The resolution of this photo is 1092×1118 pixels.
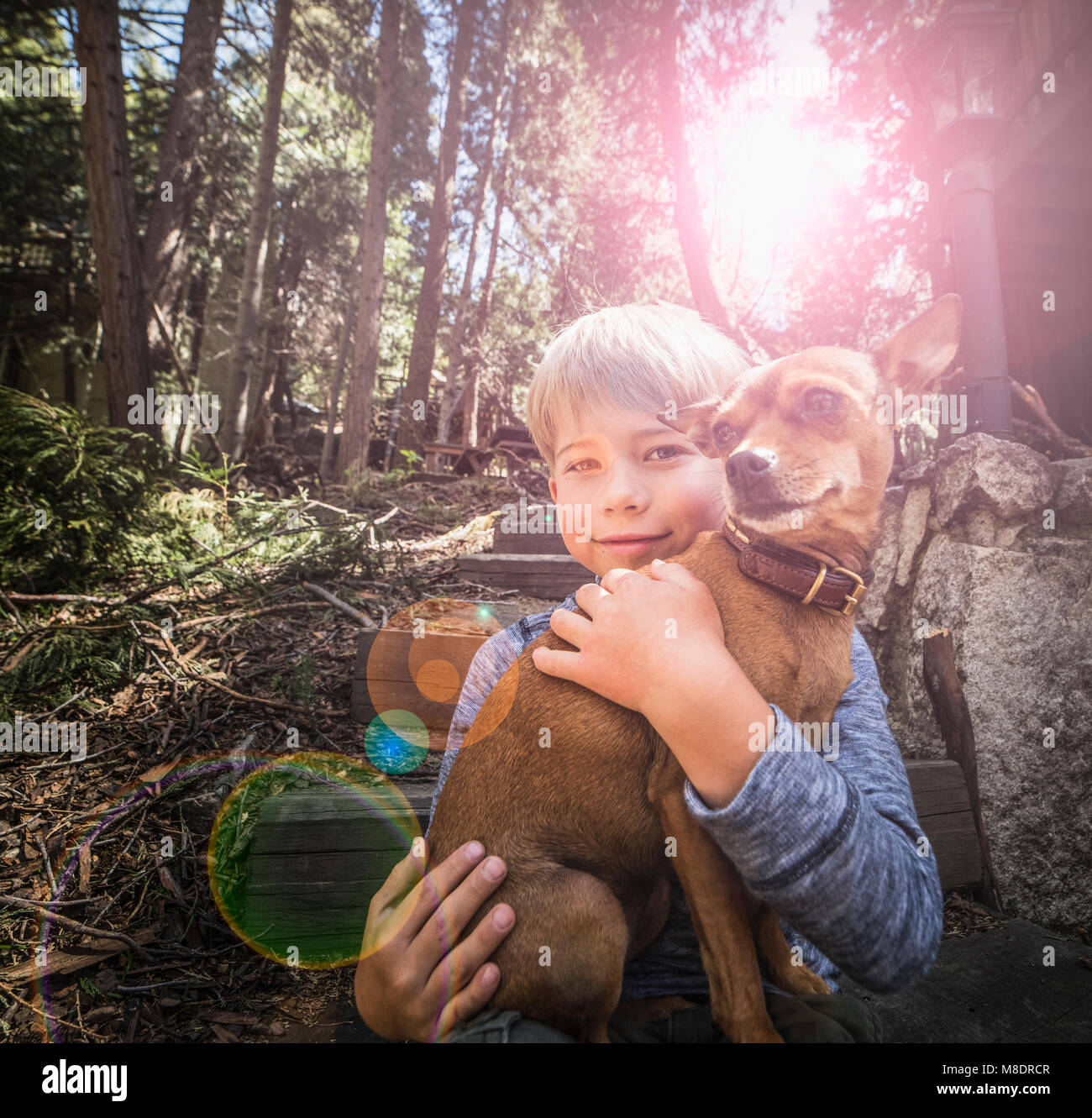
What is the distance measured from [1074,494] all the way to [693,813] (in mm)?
2481

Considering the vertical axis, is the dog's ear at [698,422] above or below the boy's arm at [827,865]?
above

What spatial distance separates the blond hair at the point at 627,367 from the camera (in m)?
1.93

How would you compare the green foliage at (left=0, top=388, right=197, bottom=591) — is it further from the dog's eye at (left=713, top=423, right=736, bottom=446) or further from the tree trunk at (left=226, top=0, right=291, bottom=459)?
the tree trunk at (left=226, top=0, right=291, bottom=459)

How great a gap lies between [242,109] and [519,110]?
7.94 meters

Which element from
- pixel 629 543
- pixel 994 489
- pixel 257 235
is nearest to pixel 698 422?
pixel 629 543

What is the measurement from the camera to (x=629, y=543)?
1.84m

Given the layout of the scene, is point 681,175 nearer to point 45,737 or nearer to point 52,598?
point 52,598

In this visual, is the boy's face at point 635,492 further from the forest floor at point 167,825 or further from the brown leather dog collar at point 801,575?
the forest floor at point 167,825

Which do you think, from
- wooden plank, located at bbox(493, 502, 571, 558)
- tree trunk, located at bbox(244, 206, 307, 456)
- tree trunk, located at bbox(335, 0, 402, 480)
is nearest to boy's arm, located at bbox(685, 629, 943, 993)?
wooden plank, located at bbox(493, 502, 571, 558)

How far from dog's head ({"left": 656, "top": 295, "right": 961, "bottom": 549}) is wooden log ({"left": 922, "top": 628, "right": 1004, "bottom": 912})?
4.20ft

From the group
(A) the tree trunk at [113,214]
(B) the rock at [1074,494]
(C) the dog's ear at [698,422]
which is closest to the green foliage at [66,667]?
(C) the dog's ear at [698,422]

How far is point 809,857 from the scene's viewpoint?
3.81 ft

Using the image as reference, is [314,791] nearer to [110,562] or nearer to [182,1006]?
[182,1006]
